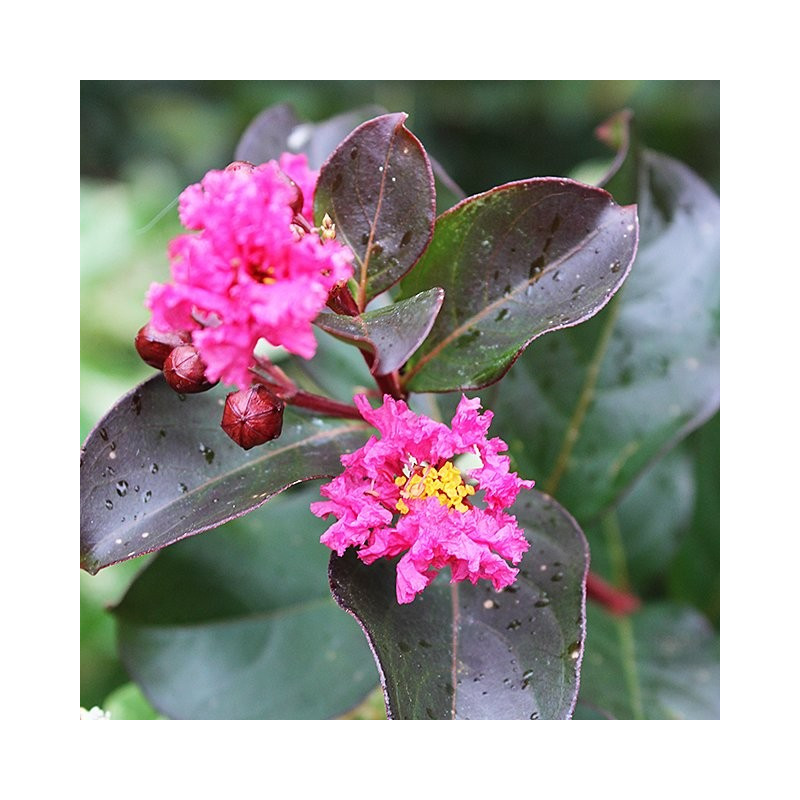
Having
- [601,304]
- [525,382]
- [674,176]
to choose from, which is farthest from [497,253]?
[674,176]

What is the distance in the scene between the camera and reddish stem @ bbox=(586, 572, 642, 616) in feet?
4.47

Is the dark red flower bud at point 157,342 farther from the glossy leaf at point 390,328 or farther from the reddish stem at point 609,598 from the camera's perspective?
the reddish stem at point 609,598

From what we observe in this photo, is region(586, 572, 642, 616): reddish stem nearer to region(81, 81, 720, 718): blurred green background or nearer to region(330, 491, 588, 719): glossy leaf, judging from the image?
region(330, 491, 588, 719): glossy leaf

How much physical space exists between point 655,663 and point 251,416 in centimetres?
82

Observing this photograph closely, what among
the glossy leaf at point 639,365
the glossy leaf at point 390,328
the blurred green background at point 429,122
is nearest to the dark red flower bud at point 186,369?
the glossy leaf at point 390,328

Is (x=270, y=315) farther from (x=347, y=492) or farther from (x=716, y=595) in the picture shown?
(x=716, y=595)

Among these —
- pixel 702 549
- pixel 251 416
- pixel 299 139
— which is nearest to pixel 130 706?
pixel 251 416

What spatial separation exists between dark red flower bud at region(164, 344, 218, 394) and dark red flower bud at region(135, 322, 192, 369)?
0.5 inches

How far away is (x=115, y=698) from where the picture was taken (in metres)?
1.31

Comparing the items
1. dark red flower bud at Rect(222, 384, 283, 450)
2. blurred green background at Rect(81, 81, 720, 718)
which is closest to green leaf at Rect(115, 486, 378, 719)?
dark red flower bud at Rect(222, 384, 283, 450)

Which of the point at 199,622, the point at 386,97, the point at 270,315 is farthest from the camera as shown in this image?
the point at 386,97

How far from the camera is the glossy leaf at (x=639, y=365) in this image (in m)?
1.23

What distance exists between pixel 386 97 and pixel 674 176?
125cm

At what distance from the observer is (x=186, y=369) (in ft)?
2.63
